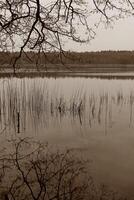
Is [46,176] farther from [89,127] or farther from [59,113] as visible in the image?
[59,113]

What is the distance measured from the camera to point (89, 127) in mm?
6906

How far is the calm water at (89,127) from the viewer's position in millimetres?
4578

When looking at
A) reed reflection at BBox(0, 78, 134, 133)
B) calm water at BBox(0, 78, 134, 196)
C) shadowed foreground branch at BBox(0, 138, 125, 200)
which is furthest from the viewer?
reed reflection at BBox(0, 78, 134, 133)

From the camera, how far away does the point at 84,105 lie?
28.2ft

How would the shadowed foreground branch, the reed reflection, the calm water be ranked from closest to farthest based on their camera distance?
the shadowed foreground branch, the calm water, the reed reflection

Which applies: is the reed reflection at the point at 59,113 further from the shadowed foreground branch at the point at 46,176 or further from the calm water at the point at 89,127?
the shadowed foreground branch at the point at 46,176

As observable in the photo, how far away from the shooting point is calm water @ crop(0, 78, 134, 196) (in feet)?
15.0

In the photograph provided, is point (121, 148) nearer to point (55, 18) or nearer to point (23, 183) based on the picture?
point (23, 183)

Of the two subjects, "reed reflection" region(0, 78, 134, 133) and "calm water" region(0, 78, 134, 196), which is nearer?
"calm water" region(0, 78, 134, 196)

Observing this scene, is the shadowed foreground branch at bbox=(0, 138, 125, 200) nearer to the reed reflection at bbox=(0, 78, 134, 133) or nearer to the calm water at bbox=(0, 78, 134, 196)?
the calm water at bbox=(0, 78, 134, 196)

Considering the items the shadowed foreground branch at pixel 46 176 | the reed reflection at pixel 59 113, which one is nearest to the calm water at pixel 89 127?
the reed reflection at pixel 59 113

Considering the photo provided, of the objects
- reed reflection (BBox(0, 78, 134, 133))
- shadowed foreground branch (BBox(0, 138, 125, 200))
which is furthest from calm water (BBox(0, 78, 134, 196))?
shadowed foreground branch (BBox(0, 138, 125, 200))

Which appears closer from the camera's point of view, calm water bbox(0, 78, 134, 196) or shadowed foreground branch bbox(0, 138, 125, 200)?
shadowed foreground branch bbox(0, 138, 125, 200)

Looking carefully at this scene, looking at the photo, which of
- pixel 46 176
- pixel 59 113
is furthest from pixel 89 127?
pixel 46 176
